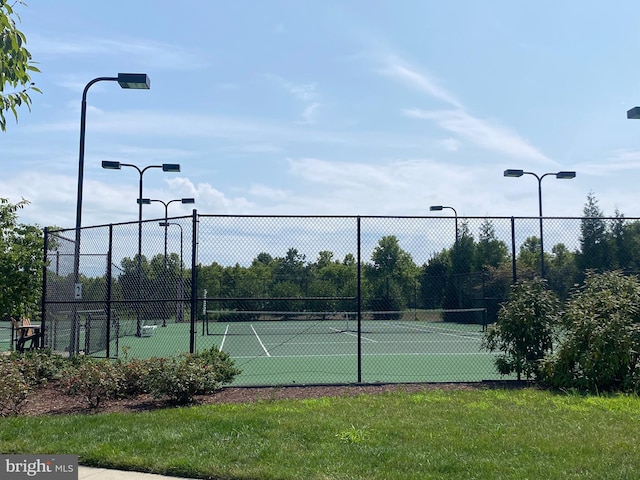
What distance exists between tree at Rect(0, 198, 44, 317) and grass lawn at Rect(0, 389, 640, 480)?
14.0ft

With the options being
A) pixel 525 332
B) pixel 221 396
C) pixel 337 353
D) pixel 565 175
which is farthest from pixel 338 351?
pixel 565 175

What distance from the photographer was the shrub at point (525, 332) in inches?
437

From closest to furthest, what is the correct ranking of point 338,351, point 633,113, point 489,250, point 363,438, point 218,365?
point 363,438 → point 218,365 → point 633,113 → point 338,351 → point 489,250

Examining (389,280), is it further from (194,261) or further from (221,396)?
(221,396)

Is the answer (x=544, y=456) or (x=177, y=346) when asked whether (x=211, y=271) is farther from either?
(x=544, y=456)

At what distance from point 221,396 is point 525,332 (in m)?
5.43

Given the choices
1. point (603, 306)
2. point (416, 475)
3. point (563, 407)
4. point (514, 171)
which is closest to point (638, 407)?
point (563, 407)

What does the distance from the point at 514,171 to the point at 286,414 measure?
776 inches

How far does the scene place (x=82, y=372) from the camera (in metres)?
9.27

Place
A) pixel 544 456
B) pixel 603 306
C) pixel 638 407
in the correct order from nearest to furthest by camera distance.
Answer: pixel 544 456 < pixel 638 407 < pixel 603 306
